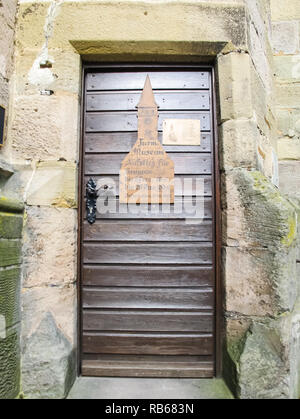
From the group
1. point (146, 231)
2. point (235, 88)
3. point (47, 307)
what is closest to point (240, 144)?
point (235, 88)

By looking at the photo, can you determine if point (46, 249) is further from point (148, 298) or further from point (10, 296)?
point (148, 298)

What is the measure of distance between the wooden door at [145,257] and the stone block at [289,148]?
82cm

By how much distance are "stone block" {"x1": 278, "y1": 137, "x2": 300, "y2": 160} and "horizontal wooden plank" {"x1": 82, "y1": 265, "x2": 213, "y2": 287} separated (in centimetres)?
134

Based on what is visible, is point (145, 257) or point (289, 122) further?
point (289, 122)

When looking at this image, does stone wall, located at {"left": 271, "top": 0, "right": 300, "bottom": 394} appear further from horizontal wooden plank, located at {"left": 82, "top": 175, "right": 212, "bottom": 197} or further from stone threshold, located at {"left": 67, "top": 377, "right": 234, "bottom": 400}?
stone threshold, located at {"left": 67, "top": 377, "right": 234, "bottom": 400}

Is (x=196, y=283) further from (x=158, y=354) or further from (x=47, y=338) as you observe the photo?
(x=47, y=338)

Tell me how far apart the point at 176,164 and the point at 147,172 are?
25 cm

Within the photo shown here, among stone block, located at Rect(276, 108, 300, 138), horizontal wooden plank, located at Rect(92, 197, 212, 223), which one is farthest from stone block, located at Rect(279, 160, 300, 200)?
horizontal wooden plank, located at Rect(92, 197, 212, 223)

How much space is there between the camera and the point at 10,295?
Answer: 69.1 inches

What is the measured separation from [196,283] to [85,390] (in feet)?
3.70

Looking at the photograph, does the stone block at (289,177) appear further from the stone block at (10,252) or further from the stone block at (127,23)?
the stone block at (10,252)

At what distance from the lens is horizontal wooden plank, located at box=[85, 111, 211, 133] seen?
2.15 metres

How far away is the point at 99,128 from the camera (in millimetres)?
2154

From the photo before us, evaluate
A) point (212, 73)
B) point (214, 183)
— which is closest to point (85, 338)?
point (214, 183)
